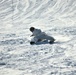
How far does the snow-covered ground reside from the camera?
601cm

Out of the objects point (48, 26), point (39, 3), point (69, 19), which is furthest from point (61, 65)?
point (39, 3)

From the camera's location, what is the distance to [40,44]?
808 centimetres

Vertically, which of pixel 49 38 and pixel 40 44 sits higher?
pixel 49 38

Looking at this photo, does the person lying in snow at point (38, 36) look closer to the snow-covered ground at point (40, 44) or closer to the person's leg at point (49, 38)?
the person's leg at point (49, 38)

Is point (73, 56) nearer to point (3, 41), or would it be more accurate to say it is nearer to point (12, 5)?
point (3, 41)

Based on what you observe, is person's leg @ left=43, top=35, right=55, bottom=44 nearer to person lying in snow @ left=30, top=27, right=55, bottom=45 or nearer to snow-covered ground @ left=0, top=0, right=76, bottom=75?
person lying in snow @ left=30, top=27, right=55, bottom=45

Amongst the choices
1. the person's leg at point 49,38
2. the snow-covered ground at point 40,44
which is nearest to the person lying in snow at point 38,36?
the person's leg at point 49,38

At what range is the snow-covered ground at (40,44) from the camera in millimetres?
6008

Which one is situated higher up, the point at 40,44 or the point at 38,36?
the point at 38,36

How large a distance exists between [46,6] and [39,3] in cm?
90

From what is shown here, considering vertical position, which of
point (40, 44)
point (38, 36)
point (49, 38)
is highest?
point (38, 36)

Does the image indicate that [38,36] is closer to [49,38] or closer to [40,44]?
[40,44]

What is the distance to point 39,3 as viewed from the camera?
16.2 metres

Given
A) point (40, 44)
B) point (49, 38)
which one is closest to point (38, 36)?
point (40, 44)
